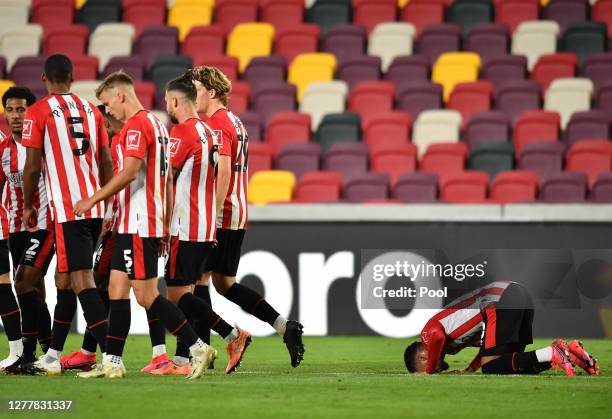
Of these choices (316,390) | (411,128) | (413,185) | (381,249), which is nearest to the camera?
(316,390)

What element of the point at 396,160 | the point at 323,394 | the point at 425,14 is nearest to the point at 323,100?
the point at 396,160

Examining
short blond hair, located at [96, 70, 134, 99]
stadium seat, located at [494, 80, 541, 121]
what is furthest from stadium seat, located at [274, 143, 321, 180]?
short blond hair, located at [96, 70, 134, 99]

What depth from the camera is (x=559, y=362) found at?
7426 mm

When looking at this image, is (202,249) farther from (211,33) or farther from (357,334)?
(211,33)

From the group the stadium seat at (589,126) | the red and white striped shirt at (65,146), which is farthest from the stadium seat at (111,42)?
the red and white striped shirt at (65,146)

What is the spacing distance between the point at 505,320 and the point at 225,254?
2.07 metres

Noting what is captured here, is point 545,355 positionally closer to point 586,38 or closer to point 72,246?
point 72,246

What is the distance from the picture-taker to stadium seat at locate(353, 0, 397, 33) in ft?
54.4

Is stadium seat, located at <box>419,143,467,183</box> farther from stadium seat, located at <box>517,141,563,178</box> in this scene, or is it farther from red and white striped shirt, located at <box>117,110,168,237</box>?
red and white striped shirt, located at <box>117,110,168,237</box>

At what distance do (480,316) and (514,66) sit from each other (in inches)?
325

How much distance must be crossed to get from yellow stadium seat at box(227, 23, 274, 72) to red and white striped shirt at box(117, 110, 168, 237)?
9.14m

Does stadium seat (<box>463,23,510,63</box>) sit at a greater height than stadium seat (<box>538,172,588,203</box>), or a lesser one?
greater

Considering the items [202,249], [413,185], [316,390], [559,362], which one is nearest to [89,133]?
[202,249]

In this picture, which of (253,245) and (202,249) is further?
(253,245)
